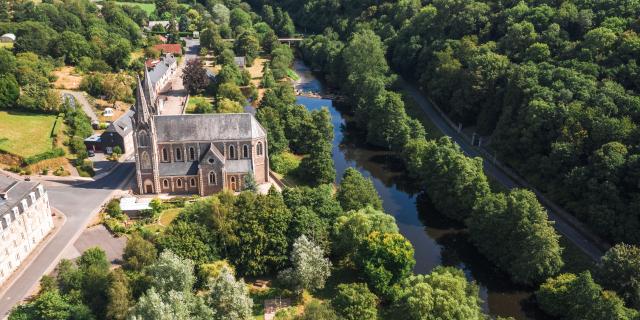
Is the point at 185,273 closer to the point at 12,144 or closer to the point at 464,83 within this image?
the point at 12,144

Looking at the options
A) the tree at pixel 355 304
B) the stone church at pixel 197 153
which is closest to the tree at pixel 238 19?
Answer: the stone church at pixel 197 153

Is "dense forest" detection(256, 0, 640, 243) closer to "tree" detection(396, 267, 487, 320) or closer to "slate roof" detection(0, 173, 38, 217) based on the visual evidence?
"tree" detection(396, 267, 487, 320)

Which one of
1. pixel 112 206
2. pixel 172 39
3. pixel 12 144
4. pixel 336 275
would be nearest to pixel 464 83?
pixel 336 275

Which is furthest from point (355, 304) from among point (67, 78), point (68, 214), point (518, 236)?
point (67, 78)

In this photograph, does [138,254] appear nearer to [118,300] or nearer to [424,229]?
[118,300]

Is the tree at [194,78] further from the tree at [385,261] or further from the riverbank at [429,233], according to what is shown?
the tree at [385,261]
